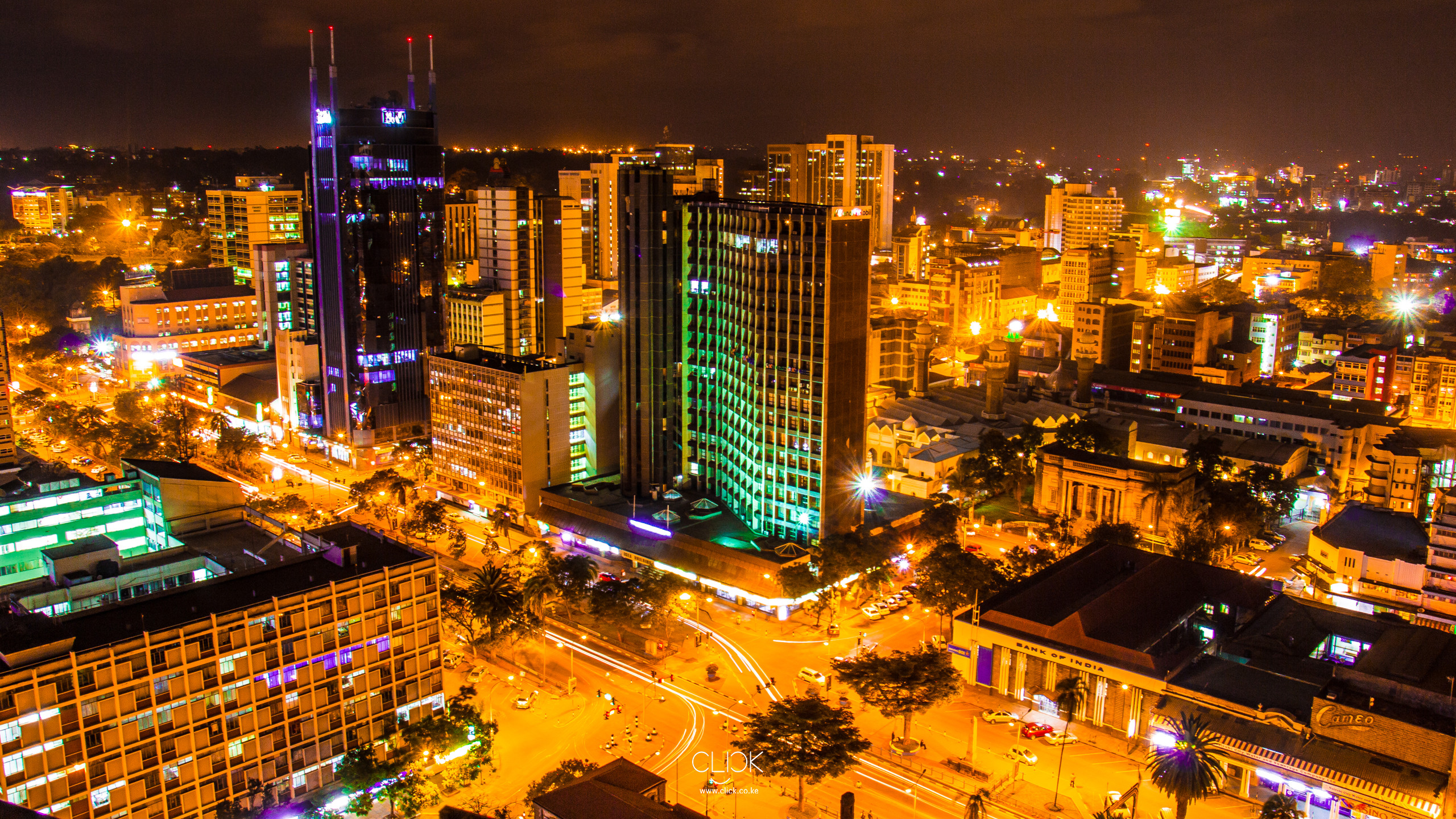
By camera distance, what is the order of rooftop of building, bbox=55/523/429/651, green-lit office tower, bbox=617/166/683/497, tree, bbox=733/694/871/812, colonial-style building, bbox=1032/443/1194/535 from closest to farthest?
rooftop of building, bbox=55/523/429/651 < tree, bbox=733/694/871/812 < green-lit office tower, bbox=617/166/683/497 < colonial-style building, bbox=1032/443/1194/535

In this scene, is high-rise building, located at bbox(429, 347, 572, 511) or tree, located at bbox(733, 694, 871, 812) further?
high-rise building, located at bbox(429, 347, 572, 511)

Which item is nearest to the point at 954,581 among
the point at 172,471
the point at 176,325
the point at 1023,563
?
→ the point at 1023,563

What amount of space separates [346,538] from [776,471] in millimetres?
33321

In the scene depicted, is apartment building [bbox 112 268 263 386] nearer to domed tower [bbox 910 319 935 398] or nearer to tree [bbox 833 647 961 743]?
domed tower [bbox 910 319 935 398]

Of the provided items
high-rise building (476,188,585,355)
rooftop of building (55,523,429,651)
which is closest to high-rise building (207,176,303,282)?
high-rise building (476,188,585,355)

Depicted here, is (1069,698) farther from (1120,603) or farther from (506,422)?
(506,422)

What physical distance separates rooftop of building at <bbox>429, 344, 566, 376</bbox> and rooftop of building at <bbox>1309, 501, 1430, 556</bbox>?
6580 cm

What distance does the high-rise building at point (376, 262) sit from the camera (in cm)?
11144

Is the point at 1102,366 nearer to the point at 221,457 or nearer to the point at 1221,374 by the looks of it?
the point at 1221,374

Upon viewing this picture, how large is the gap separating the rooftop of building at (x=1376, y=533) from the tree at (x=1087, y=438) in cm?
2407

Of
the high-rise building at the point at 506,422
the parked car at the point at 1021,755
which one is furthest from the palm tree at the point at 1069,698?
the high-rise building at the point at 506,422

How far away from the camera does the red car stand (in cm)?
6119

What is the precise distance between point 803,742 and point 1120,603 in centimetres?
2567

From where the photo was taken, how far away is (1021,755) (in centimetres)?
5881
